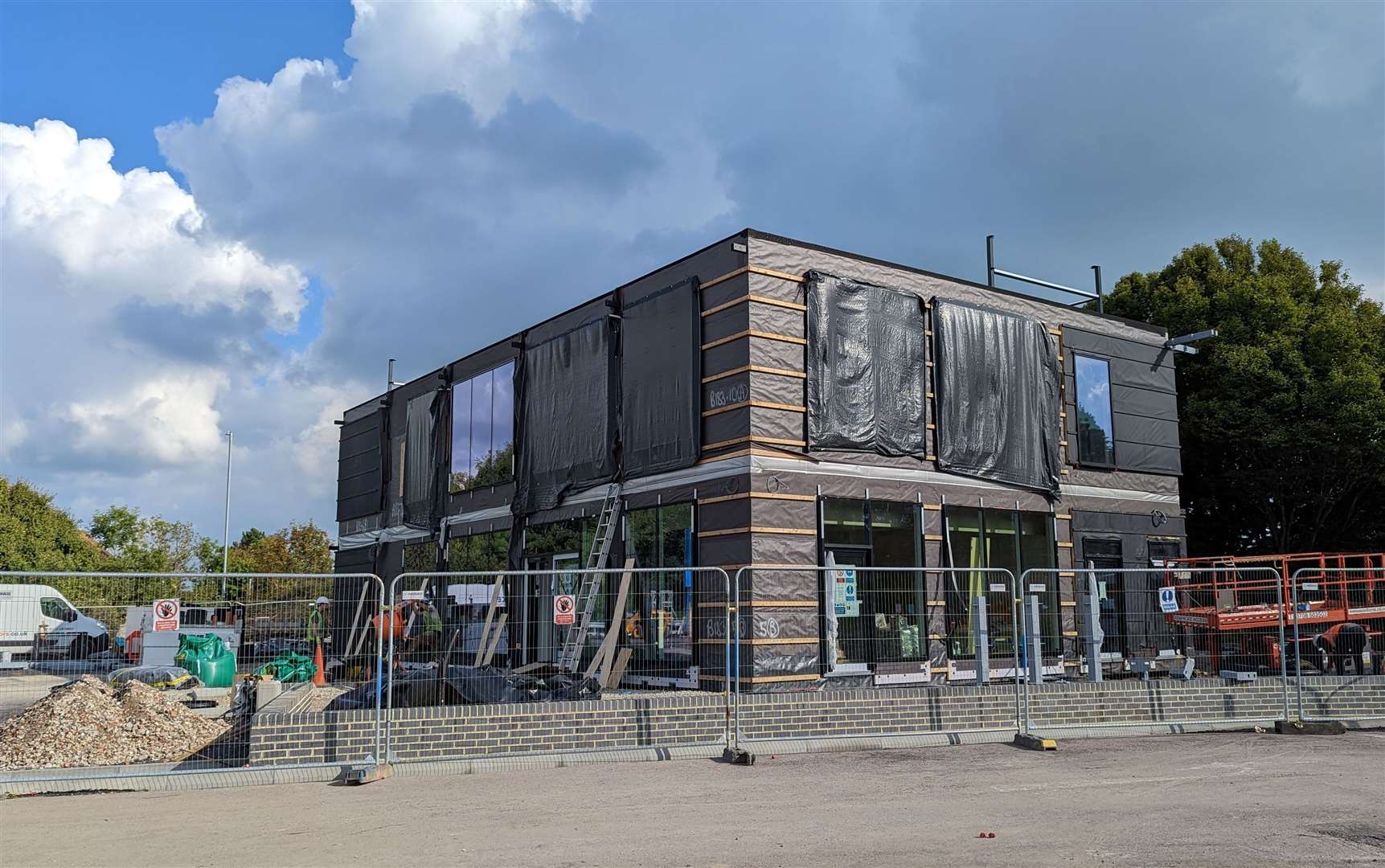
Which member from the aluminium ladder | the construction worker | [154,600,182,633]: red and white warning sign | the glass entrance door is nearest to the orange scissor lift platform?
the construction worker

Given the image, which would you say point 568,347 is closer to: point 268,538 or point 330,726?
point 330,726

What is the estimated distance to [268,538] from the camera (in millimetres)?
70812

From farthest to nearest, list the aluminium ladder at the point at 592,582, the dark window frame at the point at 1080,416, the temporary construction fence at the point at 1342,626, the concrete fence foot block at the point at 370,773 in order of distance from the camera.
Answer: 1. the dark window frame at the point at 1080,416
2. the temporary construction fence at the point at 1342,626
3. the aluminium ladder at the point at 592,582
4. the concrete fence foot block at the point at 370,773

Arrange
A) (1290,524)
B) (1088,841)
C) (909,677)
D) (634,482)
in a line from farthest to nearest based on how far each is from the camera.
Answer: (1290,524)
(634,482)
(909,677)
(1088,841)

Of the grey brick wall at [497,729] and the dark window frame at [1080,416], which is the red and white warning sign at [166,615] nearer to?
the grey brick wall at [497,729]

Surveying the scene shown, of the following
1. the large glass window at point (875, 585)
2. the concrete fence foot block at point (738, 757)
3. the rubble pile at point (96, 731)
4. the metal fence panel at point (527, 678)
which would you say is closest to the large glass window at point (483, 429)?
the large glass window at point (875, 585)

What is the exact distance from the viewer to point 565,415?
2173 centimetres

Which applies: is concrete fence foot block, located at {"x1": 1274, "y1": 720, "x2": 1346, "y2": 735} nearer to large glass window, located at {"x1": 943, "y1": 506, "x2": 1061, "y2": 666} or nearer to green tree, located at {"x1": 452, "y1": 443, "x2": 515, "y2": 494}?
large glass window, located at {"x1": 943, "y1": 506, "x2": 1061, "y2": 666}

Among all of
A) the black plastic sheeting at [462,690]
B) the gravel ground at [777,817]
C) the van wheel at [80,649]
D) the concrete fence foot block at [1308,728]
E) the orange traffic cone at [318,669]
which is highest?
the van wheel at [80,649]

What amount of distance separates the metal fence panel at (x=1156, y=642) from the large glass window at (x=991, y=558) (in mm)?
718

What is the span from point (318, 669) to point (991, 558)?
41.2 feet

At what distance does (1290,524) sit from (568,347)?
22.7m

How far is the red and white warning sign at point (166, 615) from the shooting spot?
11.0 m

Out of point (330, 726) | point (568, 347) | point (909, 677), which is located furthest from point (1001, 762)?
point (568, 347)
